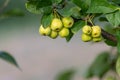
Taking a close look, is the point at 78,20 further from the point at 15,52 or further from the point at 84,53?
the point at 15,52

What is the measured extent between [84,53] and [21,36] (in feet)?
4.85

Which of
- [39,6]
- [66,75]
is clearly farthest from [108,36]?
[66,75]

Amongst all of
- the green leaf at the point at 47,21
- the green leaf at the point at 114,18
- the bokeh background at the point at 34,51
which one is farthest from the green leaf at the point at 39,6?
the bokeh background at the point at 34,51

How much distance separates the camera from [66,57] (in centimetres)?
602

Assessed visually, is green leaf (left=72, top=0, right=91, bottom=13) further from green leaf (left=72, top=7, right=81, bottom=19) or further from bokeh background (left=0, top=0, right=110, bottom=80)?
bokeh background (left=0, top=0, right=110, bottom=80)

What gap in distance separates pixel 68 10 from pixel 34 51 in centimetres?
548

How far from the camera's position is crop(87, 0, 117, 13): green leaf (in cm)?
106

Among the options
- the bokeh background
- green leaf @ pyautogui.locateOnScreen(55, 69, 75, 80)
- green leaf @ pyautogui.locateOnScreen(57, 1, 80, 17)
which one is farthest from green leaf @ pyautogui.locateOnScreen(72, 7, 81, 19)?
the bokeh background

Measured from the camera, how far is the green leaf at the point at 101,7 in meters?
1.06

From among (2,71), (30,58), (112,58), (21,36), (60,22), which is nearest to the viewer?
(60,22)

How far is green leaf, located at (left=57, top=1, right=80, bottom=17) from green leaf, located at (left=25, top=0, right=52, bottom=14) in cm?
3

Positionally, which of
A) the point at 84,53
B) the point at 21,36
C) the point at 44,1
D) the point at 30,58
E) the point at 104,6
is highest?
the point at 21,36

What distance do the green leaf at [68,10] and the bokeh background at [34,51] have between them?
4.00 m

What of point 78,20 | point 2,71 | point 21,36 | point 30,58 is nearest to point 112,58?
point 78,20
